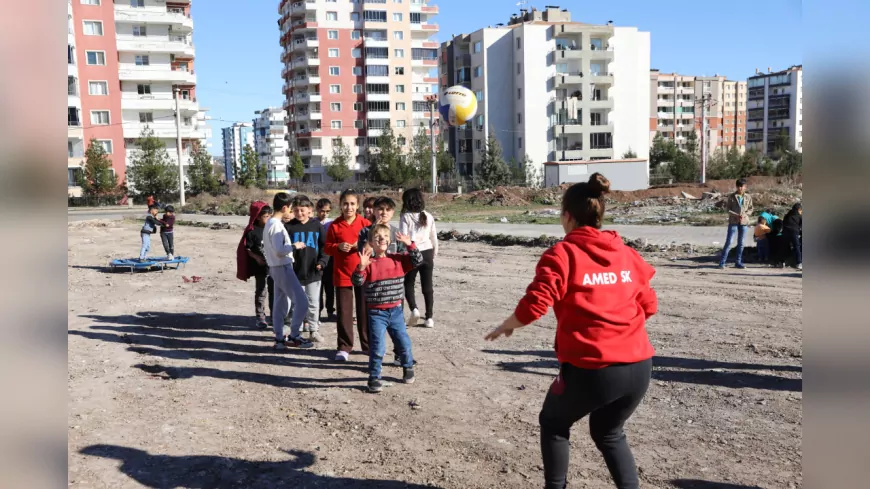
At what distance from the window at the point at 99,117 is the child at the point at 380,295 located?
64397 mm

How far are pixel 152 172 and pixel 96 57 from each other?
14887 mm

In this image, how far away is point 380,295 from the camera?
5961 mm

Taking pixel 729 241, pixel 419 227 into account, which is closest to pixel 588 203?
pixel 419 227

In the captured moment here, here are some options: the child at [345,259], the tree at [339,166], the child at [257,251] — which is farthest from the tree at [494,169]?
the child at [345,259]

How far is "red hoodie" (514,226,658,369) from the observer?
3.09 m

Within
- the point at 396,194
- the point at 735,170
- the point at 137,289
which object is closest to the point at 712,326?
the point at 137,289

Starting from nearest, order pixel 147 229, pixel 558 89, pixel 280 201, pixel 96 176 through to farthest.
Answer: pixel 280 201
pixel 147 229
pixel 96 176
pixel 558 89

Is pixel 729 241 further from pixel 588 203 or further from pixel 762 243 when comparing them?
pixel 588 203

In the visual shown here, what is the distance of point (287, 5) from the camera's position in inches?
3492

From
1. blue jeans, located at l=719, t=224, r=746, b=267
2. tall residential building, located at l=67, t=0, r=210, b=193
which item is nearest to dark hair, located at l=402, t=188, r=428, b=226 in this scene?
blue jeans, located at l=719, t=224, r=746, b=267

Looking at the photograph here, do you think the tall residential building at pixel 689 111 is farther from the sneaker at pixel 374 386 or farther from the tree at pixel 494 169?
the sneaker at pixel 374 386

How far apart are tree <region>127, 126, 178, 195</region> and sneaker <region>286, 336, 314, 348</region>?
52026 millimetres

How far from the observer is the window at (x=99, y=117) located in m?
61.8
